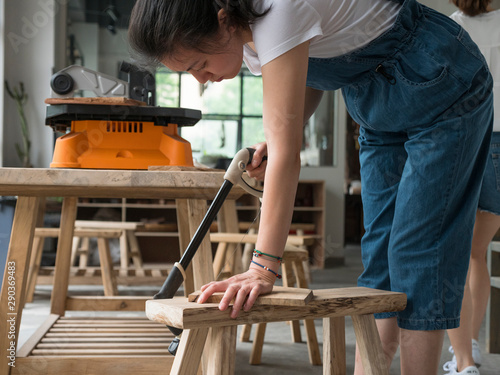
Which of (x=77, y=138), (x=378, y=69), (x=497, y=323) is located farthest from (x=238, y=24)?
(x=497, y=323)

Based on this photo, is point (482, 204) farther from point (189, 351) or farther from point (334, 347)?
point (189, 351)

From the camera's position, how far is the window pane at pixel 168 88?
7122 millimetres

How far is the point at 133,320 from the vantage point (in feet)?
7.73

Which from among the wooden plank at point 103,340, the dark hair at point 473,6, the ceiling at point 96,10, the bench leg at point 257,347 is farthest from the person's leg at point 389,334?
the ceiling at point 96,10

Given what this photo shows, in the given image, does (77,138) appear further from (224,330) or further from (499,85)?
(499,85)

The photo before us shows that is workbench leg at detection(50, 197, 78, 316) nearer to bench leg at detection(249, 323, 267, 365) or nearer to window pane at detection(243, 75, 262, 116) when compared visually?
bench leg at detection(249, 323, 267, 365)

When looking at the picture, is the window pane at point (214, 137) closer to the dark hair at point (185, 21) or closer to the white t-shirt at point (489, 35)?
the white t-shirt at point (489, 35)

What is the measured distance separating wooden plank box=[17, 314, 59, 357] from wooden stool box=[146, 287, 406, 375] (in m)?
1.00

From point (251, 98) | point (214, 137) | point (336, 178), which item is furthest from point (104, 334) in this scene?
point (251, 98)

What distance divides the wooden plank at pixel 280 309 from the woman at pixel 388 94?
4 centimetres

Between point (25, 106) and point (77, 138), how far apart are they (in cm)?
501

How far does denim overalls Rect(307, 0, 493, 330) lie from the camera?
3.42ft

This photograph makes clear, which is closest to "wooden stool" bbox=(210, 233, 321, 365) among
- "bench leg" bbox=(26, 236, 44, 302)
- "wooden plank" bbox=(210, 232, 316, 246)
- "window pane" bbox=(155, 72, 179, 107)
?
"wooden plank" bbox=(210, 232, 316, 246)

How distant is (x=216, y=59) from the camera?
1003 mm
